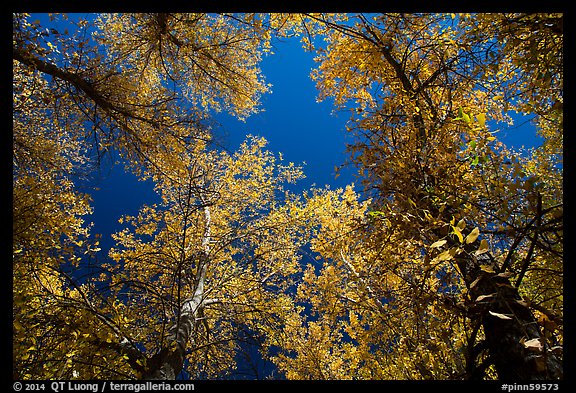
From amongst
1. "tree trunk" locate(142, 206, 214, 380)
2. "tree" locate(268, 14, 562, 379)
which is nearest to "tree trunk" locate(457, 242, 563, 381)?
"tree" locate(268, 14, 562, 379)

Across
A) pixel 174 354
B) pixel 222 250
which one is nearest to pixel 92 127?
pixel 174 354

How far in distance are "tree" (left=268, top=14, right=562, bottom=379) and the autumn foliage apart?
0.07 feet

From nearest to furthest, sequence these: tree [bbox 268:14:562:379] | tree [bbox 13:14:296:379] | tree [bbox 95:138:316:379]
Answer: tree [bbox 268:14:562:379] → tree [bbox 13:14:296:379] → tree [bbox 95:138:316:379]

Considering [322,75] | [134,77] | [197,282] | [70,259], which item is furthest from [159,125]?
[197,282]

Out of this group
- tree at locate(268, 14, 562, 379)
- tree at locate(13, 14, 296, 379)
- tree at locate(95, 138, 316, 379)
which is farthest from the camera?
tree at locate(95, 138, 316, 379)

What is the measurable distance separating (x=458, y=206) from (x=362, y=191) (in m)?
0.88

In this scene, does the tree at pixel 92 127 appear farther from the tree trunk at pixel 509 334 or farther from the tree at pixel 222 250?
the tree trunk at pixel 509 334

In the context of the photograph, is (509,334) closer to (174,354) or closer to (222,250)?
(174,354)

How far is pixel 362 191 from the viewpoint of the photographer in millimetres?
2707

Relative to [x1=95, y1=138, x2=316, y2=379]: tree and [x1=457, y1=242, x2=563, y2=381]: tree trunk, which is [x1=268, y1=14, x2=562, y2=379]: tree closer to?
[x1=457, y1=242, x2=563, y2=381]: tree trunk

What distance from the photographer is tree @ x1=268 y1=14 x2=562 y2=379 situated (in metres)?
1.62

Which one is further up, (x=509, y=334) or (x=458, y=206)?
(x=458, y=206)

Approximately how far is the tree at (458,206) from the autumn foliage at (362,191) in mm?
23
